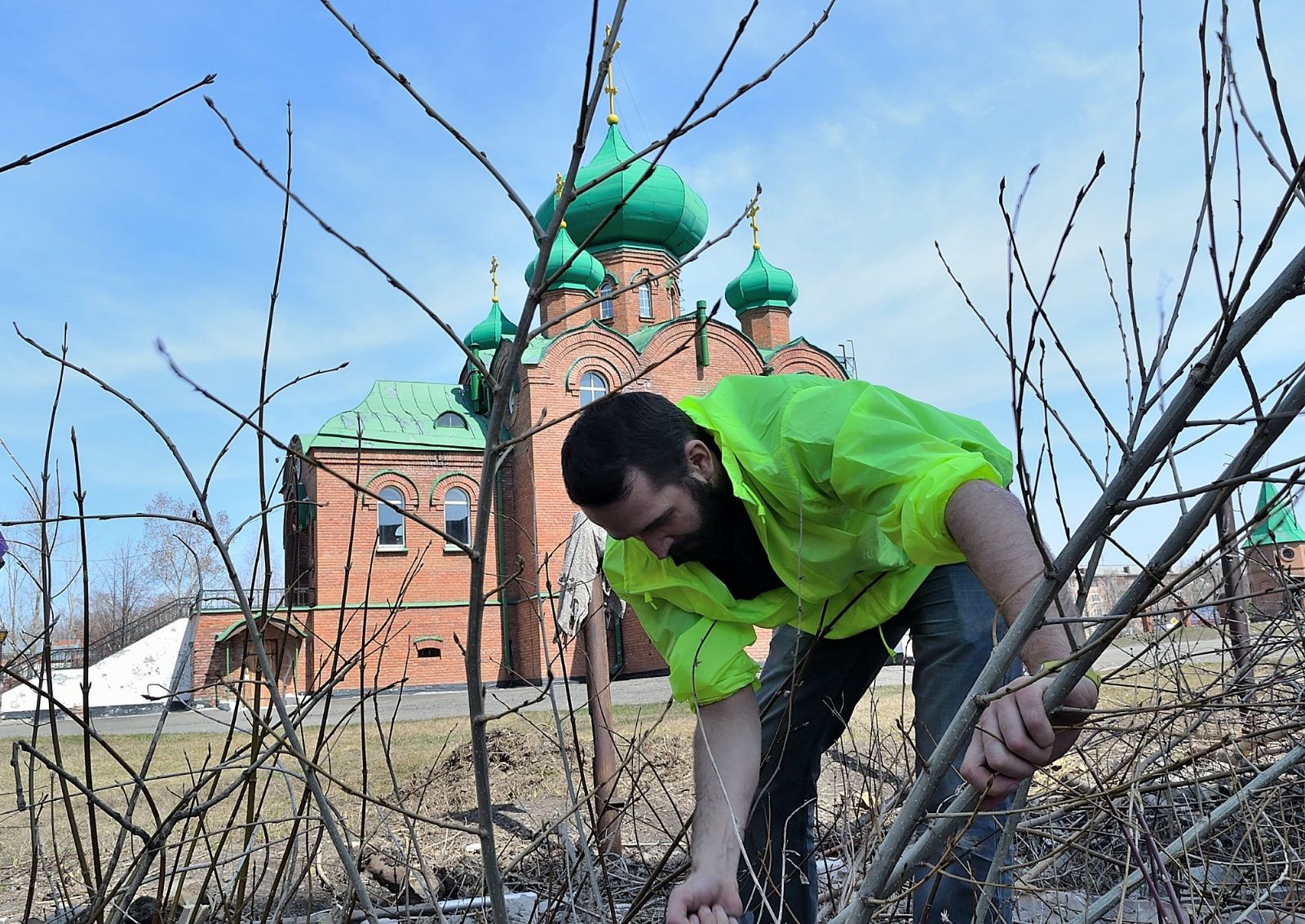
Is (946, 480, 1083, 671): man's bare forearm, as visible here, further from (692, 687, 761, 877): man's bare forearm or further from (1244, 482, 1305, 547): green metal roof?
(692, 687, 761, 877): man's bare forearm

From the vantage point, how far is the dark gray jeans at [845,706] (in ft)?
7.65

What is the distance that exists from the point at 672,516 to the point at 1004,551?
83 centimetres

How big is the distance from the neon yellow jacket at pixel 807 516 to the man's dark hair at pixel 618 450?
0.43ft

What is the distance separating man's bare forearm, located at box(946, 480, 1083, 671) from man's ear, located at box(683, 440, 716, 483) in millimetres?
695

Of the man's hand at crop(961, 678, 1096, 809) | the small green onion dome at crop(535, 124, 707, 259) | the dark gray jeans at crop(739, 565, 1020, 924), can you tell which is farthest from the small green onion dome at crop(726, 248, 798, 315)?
the man's hand at crop(961, 678, 1096, 809)

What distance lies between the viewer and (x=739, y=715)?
88.4 inches

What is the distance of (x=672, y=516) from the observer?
2.17 metres

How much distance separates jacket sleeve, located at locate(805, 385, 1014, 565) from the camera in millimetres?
1676

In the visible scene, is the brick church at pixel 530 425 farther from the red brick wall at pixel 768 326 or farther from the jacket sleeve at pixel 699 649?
the jacket sleeve at pixel 699 649

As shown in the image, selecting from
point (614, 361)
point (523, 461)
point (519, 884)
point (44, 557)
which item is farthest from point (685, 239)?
point (44, 557)

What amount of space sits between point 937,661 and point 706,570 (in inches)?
24.8

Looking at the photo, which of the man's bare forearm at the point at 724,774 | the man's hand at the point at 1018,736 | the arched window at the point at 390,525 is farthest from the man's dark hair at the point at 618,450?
the arched window at the point at 390,525

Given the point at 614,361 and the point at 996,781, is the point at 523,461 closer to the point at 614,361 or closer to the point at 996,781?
the point at 614,361

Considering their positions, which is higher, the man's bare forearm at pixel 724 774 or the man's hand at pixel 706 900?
the man's bare forearm at pixel 724 774
